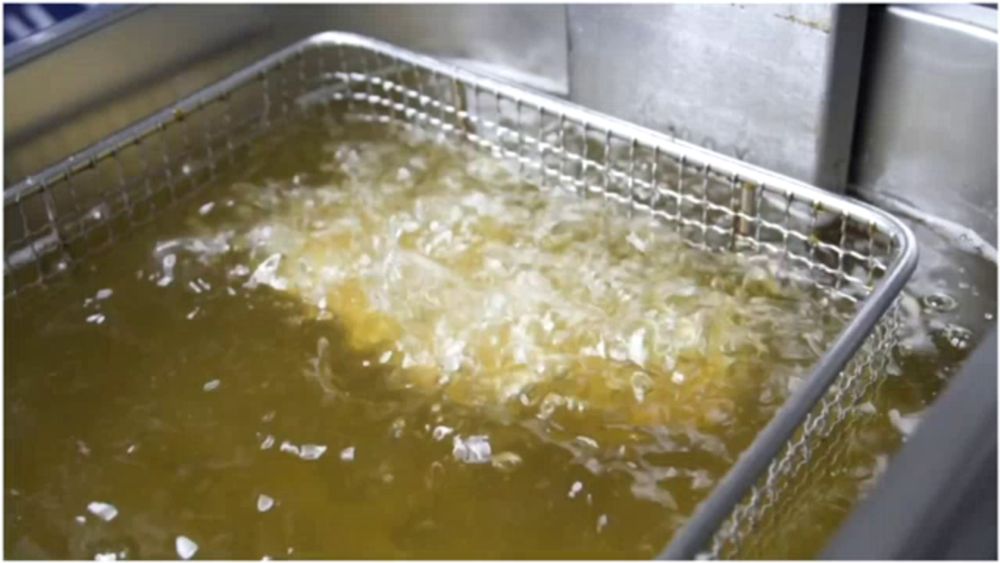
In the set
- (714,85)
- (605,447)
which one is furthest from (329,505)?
(714,85)

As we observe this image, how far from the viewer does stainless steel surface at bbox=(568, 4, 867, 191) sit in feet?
2.83

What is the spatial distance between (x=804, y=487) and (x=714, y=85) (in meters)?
0.38

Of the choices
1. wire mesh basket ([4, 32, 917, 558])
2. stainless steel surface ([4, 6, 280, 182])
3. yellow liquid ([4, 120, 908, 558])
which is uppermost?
stainless steel surface ([4, 6, 280, 182])

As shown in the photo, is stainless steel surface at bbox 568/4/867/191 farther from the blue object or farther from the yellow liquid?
the blue object

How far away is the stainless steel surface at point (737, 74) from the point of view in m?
0.86

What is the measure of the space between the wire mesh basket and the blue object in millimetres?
191

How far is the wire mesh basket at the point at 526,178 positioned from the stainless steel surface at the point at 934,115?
2.5 inches

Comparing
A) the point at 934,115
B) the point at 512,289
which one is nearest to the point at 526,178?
the point at 512,289

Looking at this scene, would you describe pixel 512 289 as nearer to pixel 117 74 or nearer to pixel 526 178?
pixel 526 178

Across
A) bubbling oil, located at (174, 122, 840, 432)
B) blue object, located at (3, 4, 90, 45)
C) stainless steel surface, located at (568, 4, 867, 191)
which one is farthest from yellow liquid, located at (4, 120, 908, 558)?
blue object, located at (3, 4, 90, 45)

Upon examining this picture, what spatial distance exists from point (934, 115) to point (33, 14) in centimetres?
82

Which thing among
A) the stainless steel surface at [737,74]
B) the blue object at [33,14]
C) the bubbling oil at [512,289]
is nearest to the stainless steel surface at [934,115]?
the stainless steel surface at [737,74]

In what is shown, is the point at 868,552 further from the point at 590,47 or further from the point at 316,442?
the point at 590,47

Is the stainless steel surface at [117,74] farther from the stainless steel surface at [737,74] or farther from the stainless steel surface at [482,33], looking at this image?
the stainless steel surface at [737,74]
